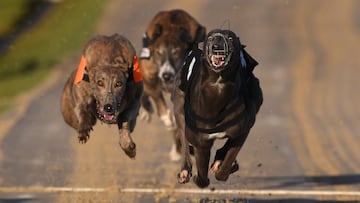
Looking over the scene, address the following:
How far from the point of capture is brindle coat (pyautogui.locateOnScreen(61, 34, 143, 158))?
29.4 ft

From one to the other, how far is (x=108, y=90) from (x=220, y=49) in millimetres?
1803

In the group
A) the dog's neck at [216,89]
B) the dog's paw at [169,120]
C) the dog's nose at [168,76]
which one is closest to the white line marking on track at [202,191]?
the dog's paw at [169,120]

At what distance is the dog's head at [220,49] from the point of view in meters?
7.43

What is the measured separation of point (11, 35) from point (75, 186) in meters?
15.9

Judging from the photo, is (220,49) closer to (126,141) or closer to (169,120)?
(126,141)

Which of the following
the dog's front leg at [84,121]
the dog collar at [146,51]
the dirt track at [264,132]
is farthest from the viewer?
the dog collar at [146,51]

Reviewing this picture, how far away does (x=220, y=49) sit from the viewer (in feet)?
24.4

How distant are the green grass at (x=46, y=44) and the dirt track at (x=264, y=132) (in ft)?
1.77

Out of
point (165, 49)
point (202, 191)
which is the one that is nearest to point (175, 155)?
point (165, 49)

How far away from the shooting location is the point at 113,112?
8906mm

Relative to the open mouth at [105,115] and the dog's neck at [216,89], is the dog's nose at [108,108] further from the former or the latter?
the dog's neck at [216,89]

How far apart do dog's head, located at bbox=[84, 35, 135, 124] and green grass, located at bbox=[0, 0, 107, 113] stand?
1069cm

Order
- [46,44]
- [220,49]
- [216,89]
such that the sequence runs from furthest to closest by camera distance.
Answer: [46,44] < [216,89] < [220,49]

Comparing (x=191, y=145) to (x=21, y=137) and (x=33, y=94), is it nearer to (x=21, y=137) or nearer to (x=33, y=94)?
(x=21, y=137)
